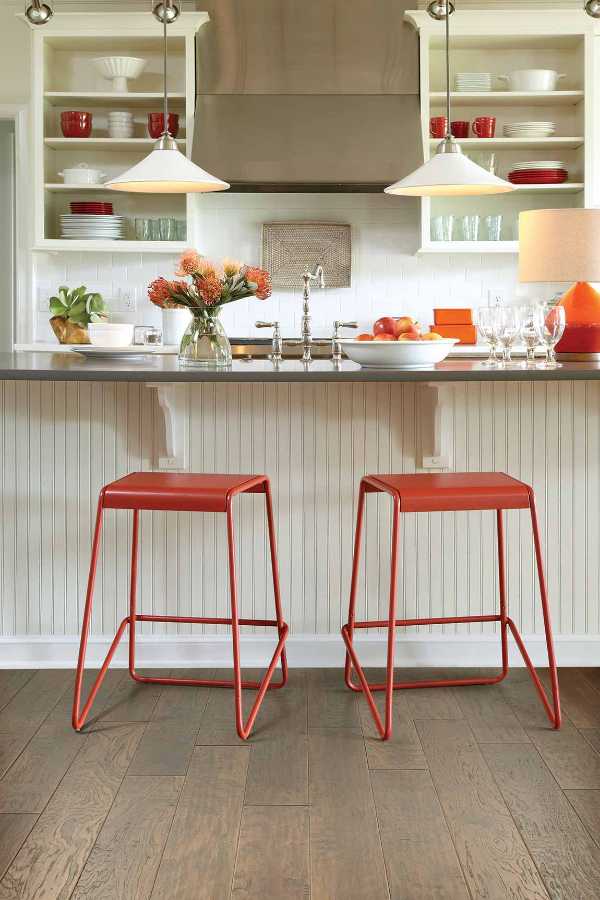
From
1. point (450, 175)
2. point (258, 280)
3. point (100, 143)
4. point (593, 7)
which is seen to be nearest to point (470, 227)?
point (593, 7)

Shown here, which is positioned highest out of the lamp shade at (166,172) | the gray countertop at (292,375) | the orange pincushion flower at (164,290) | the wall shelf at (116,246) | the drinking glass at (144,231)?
the drinking glass at (144,231)

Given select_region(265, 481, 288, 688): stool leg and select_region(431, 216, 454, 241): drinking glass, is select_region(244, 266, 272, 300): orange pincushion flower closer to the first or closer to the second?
select_region(265, 481, 288, 688): stool leg

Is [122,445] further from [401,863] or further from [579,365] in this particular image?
[401,863]

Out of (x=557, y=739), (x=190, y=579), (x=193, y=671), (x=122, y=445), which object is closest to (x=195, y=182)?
(x=122, y=445)

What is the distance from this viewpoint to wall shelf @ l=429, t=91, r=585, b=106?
5.08m

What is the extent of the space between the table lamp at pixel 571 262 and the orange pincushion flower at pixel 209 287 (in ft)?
3.56

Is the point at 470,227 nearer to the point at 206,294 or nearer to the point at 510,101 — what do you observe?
the point at 510,101

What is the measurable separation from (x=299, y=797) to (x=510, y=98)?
401cm

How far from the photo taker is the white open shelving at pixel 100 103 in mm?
5086

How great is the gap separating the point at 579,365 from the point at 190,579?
133cm

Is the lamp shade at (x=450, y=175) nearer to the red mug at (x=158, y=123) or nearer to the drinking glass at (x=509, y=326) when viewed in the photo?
the drinking glass at (x=509, y=326)

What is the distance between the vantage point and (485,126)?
513 cm

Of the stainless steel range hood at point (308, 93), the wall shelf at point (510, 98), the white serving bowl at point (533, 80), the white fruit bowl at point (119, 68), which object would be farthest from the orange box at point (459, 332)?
the white fruit bowl at point (119, 68)

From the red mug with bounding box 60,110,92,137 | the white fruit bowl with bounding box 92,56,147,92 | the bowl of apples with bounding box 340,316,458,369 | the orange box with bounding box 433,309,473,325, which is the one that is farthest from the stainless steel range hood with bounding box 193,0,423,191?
the bowl of apples with bounding box 340,316,458,369
